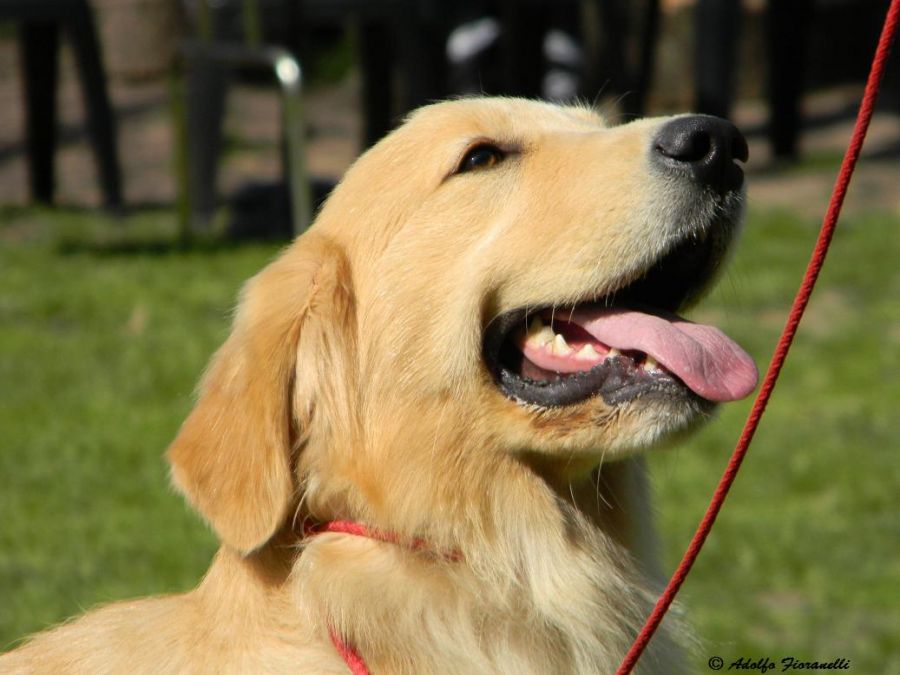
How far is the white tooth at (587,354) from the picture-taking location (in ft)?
10.2

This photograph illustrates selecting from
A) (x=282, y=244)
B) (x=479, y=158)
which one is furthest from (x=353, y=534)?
(x=282, y=244)

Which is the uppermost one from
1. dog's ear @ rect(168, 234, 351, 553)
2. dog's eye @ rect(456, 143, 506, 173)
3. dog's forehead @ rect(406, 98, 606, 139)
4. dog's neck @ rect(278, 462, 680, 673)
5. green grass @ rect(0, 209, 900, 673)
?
dog's forehead @ rect(406, 98, 606, 139)

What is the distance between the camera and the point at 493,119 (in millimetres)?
3355

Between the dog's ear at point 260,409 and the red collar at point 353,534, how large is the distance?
0.11 metres

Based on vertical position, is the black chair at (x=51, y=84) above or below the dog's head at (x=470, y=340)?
below

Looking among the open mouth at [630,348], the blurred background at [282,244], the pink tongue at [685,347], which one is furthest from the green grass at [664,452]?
the pink tongue at [685,347]

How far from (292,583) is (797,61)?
11.1 metres

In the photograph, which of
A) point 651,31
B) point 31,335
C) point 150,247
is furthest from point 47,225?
point 651,31

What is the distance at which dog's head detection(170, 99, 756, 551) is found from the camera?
2.96 metres

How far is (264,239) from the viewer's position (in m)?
10.7

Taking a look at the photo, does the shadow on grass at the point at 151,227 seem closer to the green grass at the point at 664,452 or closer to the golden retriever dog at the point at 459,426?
the green grass at the point at 664,452

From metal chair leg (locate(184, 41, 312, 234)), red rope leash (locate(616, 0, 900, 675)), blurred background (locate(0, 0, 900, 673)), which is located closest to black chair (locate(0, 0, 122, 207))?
blurred background (locate(0, 0, 900, 673))

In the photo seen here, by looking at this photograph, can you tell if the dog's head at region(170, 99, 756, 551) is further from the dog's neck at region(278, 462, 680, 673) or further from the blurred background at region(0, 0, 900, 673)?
the blurred background at region(0, 0, 900, 673)

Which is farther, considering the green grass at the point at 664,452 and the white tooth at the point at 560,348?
the green grass at the point at 664,452
